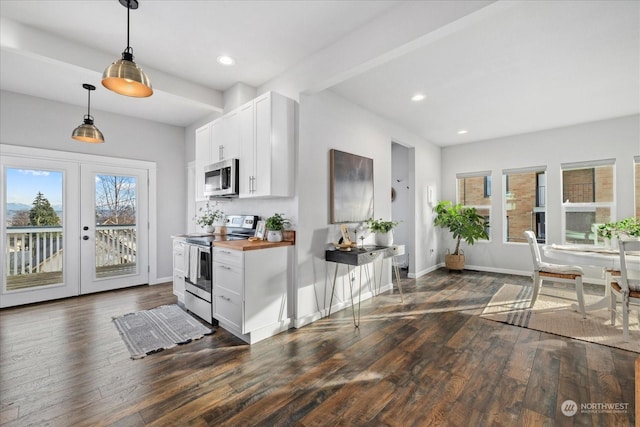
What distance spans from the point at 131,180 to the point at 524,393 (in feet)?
18.9

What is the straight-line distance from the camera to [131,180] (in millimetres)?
4836

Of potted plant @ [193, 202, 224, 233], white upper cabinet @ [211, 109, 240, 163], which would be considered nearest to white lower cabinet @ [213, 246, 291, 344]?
potted plant @ [193, 202, 224, 233]

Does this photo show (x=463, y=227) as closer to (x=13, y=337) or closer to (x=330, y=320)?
(x=330, y=320)

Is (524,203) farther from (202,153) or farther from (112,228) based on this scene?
(112,228)

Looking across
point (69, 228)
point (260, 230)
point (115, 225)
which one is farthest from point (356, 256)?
point (69, 228)

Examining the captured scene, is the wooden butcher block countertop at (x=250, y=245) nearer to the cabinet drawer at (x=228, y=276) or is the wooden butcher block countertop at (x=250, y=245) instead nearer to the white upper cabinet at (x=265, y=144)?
the cabinet drawer at (x=228, y=276)

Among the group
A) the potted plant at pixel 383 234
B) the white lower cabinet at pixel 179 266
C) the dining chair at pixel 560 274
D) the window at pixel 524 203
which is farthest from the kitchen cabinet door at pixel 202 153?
the window at pixel 524 203

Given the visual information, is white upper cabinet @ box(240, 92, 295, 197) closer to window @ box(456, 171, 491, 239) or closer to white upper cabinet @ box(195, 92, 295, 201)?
white upper cabinet @ box(195, 92, 295, 201)

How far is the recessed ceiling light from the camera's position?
121 inches

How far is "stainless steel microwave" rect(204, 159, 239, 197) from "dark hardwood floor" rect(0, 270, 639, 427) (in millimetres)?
1620

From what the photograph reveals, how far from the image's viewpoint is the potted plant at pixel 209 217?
412cm

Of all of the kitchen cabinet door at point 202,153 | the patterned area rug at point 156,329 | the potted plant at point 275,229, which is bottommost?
the patterned area rug at point 156,329

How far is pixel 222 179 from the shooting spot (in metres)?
3.53

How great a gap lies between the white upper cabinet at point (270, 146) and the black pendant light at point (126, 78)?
1.18 meters
